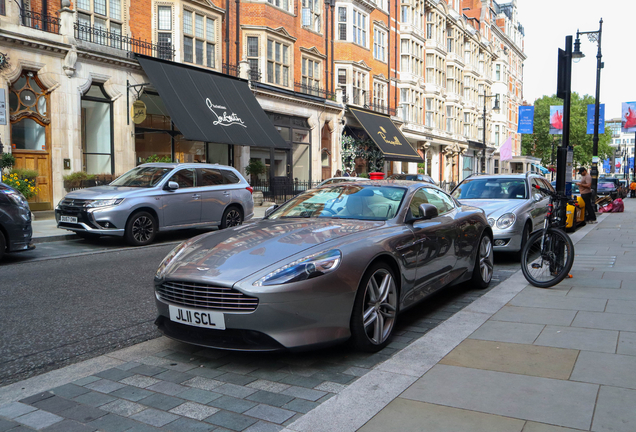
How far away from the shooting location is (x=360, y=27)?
108 ft

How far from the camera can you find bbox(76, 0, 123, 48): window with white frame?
57.3 feet

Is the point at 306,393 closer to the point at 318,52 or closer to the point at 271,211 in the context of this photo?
the point at 271,211

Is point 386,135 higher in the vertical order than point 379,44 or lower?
lower

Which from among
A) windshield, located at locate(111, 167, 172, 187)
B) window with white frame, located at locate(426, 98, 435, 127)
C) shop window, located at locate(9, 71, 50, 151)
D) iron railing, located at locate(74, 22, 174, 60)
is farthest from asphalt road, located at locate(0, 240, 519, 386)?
window with white frame, located at locate(426, 98, 435, 127)

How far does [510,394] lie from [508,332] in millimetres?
1469

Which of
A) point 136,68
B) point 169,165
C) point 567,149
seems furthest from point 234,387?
point 136,68

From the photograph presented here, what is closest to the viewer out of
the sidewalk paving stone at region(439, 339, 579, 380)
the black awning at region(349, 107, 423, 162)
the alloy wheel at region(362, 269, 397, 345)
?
the sidewalk paving stone at region(439, 339, 579, 380)

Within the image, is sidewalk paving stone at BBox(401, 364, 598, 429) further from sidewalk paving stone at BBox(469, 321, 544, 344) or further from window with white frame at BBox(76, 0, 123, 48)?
window with white frame at BBox(76, 0, 123, 48)

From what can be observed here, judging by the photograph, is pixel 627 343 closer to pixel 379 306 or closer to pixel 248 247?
pixel 379 306

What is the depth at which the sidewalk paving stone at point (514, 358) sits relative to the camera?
3930mm

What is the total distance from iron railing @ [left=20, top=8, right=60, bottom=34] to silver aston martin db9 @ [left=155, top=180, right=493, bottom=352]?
46.0ft

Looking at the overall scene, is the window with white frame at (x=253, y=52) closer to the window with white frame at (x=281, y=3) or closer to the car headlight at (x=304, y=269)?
the window with white frame at (x=281, y=3)

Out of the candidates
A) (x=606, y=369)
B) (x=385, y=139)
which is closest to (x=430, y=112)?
(x=385, y=139)

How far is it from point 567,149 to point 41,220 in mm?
13670
